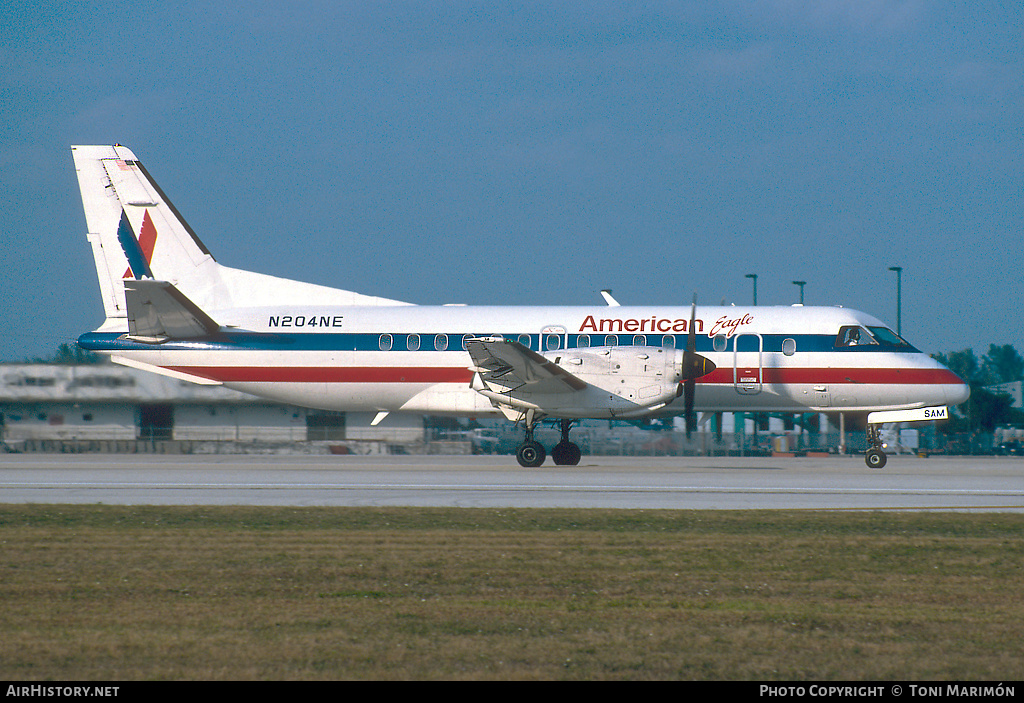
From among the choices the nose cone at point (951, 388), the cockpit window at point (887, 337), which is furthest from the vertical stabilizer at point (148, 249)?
the nose cone at point (951, 388)

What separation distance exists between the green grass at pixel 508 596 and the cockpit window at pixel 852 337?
1252cm

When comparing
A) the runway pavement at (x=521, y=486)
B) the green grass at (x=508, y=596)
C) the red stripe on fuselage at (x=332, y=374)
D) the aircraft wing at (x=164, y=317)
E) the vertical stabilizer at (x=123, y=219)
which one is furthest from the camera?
the vertical stabilizer at (x=123, y=219)

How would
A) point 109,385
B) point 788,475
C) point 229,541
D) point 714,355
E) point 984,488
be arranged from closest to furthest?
point 229,541
point 984,488
point 788,475
point 714,355
point 109,385

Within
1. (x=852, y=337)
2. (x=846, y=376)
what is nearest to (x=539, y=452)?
(x=846, y=376)

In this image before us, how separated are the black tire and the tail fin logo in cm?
1288

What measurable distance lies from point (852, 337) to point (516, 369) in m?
9.41

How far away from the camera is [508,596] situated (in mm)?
8328

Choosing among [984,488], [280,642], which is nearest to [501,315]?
[984,488]

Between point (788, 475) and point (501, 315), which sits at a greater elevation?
point (501, 315)

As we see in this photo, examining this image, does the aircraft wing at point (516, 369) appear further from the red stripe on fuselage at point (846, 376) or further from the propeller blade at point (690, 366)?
the red stripe on fuselage at point (846, 376)

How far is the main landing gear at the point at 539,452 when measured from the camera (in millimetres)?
23578

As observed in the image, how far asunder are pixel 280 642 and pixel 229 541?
4730 millimetres

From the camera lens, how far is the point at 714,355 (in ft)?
81.8
